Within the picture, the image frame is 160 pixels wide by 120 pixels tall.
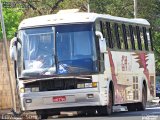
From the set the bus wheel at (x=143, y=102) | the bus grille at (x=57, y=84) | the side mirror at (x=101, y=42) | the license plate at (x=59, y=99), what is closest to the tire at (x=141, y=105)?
the bus wheel at (x=143, y=102)

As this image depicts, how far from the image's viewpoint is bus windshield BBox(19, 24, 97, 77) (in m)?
23.2

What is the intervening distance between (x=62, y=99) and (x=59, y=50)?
5.02 feet

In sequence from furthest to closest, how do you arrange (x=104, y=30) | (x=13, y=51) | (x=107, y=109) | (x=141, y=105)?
(x=141, y=105), (x=104, y=30), (x=107, y=109), (x=13, y=51)

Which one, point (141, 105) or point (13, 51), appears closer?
point (13, 51)

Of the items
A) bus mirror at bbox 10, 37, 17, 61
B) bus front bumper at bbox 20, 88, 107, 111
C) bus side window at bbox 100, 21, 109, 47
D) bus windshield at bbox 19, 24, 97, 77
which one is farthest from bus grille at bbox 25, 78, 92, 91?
bus side window at bbox 100, 21, 109, 47

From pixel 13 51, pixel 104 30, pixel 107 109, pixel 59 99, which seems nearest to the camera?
pixel 59 99

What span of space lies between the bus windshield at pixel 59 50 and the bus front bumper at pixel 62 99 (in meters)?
0.61

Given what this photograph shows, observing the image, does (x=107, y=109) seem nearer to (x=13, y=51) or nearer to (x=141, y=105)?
(x=13, y=51)

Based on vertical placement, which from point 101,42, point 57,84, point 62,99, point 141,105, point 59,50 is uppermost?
point 101,42

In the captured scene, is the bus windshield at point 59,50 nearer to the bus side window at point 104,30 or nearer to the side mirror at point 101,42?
the side mirror at point 101,42

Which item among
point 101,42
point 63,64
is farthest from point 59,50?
point 101,42

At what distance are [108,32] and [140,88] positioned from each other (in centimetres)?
410

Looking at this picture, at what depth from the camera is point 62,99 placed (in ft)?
75.9

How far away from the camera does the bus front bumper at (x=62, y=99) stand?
2309cm
